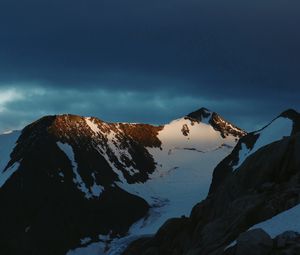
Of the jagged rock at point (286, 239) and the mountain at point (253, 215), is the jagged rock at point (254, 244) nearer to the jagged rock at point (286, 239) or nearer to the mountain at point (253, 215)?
the mountain at point (253, 215)

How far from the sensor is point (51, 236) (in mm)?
191000

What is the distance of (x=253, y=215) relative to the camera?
47438mm

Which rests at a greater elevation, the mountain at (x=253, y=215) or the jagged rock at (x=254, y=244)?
the mountain at (x=253, y=215)

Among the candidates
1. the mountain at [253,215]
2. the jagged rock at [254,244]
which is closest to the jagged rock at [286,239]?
the mountain at [253,215]

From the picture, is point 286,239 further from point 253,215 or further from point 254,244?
point 253,215

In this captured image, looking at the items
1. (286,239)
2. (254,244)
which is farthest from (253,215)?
(254,244)

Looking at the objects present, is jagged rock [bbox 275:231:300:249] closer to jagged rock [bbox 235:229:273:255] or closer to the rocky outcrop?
the rocky outcrop

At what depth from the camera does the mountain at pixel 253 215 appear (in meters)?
35.5

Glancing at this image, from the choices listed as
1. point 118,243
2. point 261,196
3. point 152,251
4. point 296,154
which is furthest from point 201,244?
point 118,243

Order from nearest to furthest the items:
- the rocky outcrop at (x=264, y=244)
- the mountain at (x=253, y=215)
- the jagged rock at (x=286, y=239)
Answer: the rocky outcrop at (x=264, y=244), the jagged rock at (x=286, y=239), the mountain at (x=253, y=215)

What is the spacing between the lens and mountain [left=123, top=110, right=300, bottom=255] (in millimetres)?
35469

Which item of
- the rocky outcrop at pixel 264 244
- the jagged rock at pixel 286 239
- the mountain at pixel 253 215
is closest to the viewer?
the rocky outcrop at pixel 264 244

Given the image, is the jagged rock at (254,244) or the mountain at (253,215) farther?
the mountain at (253,215)

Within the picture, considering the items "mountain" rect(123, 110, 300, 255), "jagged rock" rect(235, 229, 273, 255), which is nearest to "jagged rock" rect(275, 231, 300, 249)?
"mountain" rect(123, 110, 300, 255)
